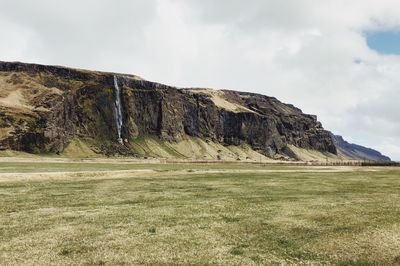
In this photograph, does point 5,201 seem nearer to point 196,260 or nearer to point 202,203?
point 202,203

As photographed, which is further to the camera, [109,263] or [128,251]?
[128,251]

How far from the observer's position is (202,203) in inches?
1750

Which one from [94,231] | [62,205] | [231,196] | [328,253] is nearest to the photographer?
[328,253]

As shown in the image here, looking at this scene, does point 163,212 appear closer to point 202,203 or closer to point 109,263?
point 202,203

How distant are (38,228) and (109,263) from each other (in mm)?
11407

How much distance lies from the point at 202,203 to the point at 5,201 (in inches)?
827

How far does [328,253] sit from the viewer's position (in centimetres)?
2475

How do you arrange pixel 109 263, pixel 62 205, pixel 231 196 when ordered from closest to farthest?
1. pixel 109 263
2. pixel 62 205
3. pixel 231 196

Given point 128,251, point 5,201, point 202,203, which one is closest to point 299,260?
point 128,251

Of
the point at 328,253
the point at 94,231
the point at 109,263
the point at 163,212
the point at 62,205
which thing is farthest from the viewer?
the point at 62,205

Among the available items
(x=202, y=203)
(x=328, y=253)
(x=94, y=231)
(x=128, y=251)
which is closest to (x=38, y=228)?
(x=94, y=231)

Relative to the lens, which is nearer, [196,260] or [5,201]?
[196,260]

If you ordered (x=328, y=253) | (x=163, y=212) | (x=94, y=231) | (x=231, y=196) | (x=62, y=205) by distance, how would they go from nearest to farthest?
(x=328, y=253), (x=94, y=231), (x=163, y=212), (x=62, y=205), (x=231, y=196)

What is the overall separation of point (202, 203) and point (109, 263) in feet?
72.4
